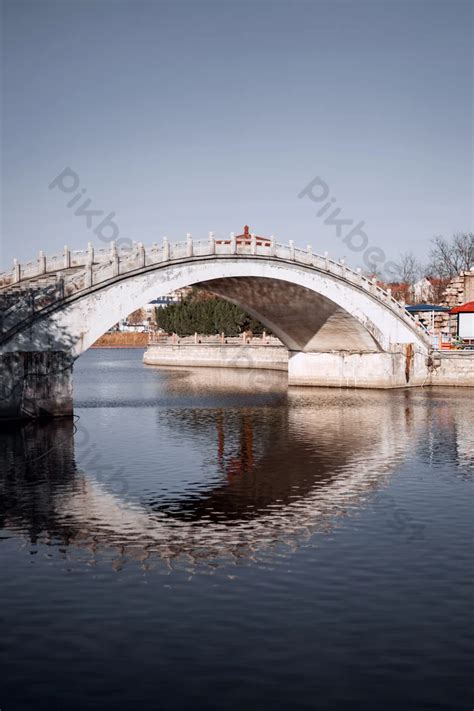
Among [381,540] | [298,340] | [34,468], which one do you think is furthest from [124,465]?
[298,340]

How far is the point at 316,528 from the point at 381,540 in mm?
1633

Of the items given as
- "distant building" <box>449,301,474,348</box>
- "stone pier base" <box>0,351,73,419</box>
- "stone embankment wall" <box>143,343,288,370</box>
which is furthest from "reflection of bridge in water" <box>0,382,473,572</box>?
"stone embankment wall" <box>143,343,288,370</box>

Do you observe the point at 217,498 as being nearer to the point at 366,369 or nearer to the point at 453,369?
the point at 366,369

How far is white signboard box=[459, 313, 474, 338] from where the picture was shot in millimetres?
60656

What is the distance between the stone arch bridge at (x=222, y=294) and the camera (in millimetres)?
34844

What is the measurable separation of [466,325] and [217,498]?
4404 cm

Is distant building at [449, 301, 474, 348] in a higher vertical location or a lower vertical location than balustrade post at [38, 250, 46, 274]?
lower

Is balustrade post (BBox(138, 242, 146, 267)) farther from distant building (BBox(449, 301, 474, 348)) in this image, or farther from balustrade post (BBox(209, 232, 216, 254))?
distant building (BBox(449, 301, 474, 348))

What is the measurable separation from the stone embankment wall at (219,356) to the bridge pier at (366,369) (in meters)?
20.9

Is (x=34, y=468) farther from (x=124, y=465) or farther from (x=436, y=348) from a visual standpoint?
(x=436, y=348)

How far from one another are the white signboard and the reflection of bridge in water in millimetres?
22314

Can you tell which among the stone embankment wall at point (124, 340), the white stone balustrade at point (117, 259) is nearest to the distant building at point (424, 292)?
the stone embankment wall at point (124, 340)

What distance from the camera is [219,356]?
8925 centimetres

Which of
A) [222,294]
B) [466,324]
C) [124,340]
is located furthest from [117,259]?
[124,340]
